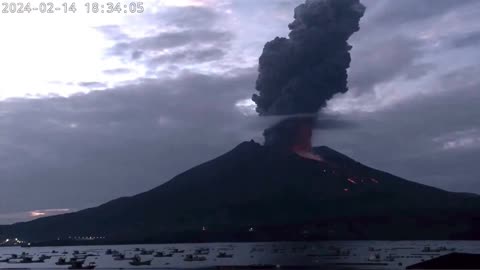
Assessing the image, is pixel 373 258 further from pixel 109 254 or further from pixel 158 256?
pixel 109 254

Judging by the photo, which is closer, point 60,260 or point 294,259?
point 294,259

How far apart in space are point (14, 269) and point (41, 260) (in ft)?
117

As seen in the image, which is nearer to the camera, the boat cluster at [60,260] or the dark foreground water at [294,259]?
the dark foreground water at [294,259]

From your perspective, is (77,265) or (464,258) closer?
(464,258)

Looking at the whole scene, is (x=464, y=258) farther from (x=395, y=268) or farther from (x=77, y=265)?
(x=77, y=265)

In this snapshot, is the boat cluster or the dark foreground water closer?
the dark foreground water

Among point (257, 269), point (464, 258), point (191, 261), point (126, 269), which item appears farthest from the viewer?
point (191, 261)

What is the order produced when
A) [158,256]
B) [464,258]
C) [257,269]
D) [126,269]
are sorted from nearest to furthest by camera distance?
[464,258] < [257,269] < [126,269] < [158,256]

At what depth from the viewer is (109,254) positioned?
16462cm

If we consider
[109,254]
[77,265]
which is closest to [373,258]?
[77,265]

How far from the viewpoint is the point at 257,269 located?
268ft

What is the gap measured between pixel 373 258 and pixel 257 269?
31.4 metres

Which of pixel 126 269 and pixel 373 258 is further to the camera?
Answer: pixel 373 258

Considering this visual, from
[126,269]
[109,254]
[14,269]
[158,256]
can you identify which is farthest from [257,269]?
[109,254]
